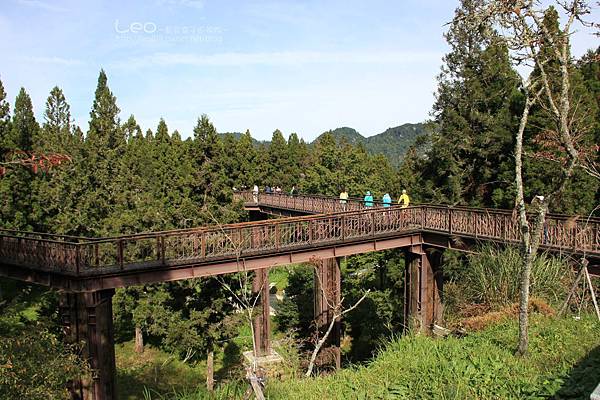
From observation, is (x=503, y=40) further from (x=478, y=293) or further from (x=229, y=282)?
(x=229, y=282)

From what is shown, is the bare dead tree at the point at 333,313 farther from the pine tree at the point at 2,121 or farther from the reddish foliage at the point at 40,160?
the pine tree at the point at 2,121

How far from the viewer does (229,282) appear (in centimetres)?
1688

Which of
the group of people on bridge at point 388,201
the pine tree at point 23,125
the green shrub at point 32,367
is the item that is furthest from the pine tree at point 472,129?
the pine tree at point 23,125

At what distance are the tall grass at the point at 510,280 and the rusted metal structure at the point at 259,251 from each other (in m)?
0.82

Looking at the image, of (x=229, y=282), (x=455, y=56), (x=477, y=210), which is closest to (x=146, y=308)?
(x=229, y=282)

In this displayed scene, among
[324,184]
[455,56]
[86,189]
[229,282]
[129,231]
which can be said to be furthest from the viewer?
[324,184]

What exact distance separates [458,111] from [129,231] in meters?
16.3

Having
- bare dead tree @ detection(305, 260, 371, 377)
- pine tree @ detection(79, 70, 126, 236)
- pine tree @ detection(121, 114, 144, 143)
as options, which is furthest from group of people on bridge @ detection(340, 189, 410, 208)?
pine tree @ detection(121, 114, 144, 143)

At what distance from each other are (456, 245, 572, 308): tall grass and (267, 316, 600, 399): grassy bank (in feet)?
4.91

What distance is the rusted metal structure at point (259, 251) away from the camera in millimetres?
11734

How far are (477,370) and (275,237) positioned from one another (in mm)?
8149

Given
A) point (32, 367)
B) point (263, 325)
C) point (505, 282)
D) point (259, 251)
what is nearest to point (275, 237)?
point (259, 251)

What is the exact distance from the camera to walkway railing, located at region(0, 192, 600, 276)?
11750 millimetres

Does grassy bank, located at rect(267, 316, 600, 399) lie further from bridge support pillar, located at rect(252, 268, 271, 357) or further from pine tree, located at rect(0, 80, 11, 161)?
pine tree, located at rect(0, 80, 11, 161)
